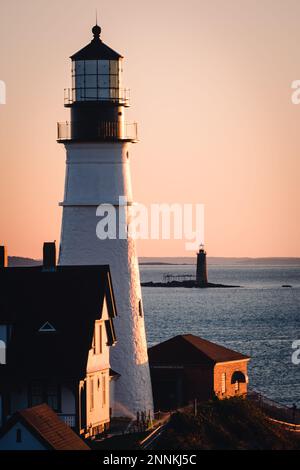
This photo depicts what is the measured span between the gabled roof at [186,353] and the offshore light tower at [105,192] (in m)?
4.17

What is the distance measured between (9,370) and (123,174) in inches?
312

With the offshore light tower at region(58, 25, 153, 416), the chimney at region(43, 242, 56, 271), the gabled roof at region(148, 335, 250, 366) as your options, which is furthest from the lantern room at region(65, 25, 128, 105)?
the gabled roof at region(148, 335, 250, 366)

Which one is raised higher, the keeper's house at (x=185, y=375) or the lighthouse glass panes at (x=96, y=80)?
the lighthouse glass panes at (x=96, y=80)

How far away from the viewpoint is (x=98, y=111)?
50.0 meters

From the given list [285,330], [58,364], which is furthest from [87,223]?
[285,330]

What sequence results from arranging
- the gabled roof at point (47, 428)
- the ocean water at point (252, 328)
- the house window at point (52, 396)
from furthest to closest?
1. the ocean water at point (252, 328)
2. the house window at point (52, 396)
3. the gabled roof at point (47, 428)

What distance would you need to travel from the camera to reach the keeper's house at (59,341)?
4562cm

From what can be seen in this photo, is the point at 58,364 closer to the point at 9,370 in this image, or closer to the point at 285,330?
the point at 9,370

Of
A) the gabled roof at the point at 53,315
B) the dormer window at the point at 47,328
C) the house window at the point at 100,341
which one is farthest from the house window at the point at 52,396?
the house window at the point at 100,341

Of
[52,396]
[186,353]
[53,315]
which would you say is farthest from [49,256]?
[186,353]

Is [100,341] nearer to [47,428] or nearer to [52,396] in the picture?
[52,396]

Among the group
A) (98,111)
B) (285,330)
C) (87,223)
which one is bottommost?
(285,330)

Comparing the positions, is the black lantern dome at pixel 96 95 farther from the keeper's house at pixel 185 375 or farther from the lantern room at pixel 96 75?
the keeper's house at pixel 185 375

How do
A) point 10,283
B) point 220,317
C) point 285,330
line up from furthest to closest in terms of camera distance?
point 220,317 → point 285,330 → point 10,283
